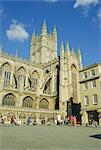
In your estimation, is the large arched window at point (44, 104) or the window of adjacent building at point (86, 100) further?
the large arched window at point (44, 104)

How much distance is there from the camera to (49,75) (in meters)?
53.1

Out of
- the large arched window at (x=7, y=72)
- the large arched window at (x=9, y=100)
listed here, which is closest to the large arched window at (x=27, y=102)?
the large arched window at (x=9, y=100)

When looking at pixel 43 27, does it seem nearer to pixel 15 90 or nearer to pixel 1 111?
pixel 15 90

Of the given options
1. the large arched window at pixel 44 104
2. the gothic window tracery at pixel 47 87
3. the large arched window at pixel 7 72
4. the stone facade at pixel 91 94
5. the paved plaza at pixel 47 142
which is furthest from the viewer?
the gothic window tracery at pixel 47 87

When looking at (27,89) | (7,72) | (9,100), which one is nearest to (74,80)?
(27,89)

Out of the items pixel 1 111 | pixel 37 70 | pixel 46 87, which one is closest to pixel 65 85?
pixel 46 87

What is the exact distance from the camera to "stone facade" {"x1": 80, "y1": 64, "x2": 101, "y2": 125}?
30716 mm

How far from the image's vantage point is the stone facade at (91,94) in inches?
1209

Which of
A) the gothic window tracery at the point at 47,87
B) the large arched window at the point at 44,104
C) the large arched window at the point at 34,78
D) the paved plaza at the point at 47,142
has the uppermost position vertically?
the large arched window at the point at 34,78

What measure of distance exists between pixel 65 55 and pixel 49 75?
7.83 metres

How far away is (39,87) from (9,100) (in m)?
9.22

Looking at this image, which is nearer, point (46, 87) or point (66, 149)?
point (66, 149)

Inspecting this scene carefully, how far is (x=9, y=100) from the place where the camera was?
133 ft

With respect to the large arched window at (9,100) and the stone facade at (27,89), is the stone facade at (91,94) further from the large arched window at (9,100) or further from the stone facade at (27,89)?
the large arched window at (9,100)
